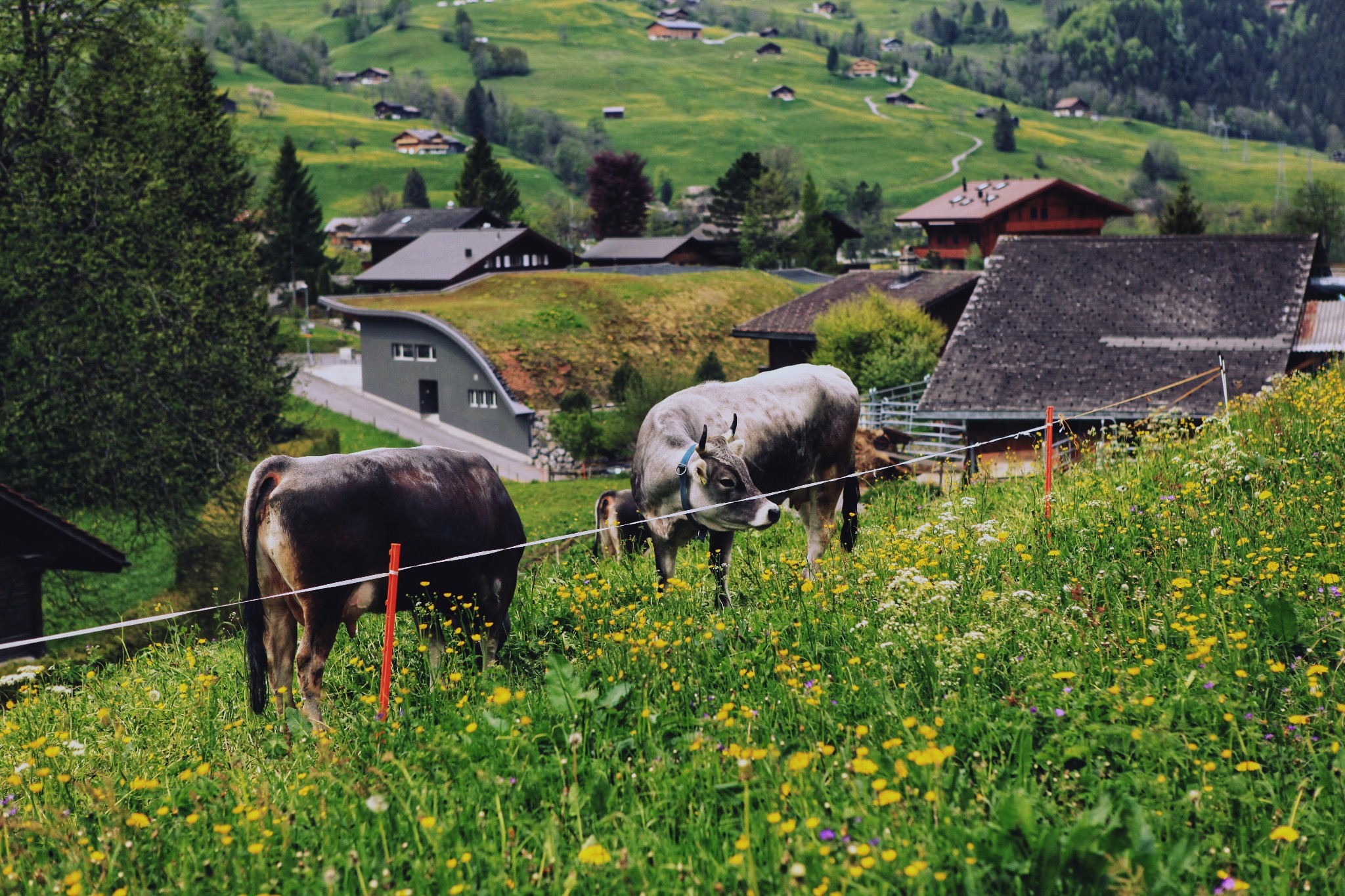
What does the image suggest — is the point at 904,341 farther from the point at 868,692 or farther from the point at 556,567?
the point at 868,692

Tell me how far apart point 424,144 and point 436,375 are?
138237mm

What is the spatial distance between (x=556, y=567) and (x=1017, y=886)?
7.93 metres

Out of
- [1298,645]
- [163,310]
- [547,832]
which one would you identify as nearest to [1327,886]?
[1298,645]

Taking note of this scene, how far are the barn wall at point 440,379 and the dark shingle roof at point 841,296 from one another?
12843 millimetres

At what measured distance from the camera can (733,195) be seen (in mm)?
105188

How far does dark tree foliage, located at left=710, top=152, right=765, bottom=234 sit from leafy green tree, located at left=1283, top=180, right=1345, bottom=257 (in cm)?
4745

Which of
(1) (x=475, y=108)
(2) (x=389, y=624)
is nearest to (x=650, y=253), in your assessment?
(2) (x=389, y=624)

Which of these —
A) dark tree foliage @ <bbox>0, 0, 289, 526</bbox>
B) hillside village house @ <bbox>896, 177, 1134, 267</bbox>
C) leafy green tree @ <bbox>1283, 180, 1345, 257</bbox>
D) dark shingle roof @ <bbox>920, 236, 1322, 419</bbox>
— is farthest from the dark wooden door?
leafy green tree @ <bbox>1283, 180, 1345, 257</bbox>

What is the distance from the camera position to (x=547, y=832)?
14.9ft

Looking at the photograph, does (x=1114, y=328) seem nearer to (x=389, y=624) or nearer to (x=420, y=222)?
(x=389, y=624)

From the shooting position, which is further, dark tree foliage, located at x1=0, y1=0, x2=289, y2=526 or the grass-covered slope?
the grass-covered slope

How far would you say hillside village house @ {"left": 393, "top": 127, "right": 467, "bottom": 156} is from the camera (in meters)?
186

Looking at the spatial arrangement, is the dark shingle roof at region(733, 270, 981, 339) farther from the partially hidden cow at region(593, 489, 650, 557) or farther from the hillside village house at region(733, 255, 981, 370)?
the partially hidden cow at region(593, 489, 650, 557)

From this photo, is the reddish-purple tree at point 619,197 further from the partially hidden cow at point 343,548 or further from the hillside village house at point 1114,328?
the partially hidden cow at point 343,548
